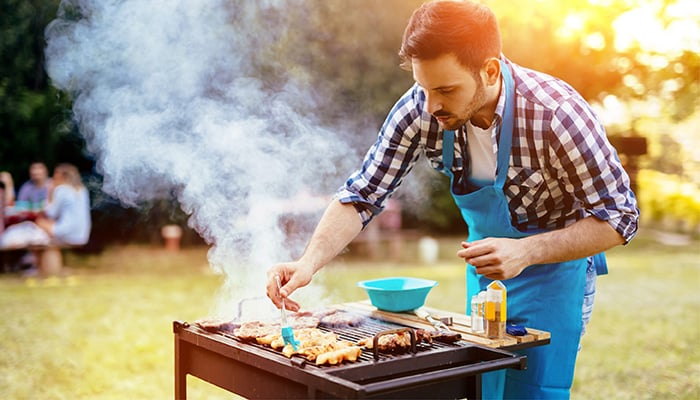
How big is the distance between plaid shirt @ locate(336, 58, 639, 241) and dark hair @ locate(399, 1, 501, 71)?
256mm

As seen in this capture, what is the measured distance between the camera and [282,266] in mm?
2699

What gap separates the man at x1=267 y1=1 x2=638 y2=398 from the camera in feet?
7.61

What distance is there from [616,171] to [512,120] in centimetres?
39

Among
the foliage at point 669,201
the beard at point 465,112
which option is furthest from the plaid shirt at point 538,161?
the foliage at point 669,201

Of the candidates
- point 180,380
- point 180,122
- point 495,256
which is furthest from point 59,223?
point 495,256

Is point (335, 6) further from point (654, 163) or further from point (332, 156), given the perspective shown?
point (654, 163)

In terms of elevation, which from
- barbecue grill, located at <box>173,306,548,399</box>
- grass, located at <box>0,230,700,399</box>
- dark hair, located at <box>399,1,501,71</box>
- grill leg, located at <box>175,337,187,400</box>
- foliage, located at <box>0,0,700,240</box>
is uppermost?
foliage, located at <box>0,0,700,240</box>

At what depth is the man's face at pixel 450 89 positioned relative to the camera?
231 centimetres

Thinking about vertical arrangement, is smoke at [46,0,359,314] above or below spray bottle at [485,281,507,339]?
above

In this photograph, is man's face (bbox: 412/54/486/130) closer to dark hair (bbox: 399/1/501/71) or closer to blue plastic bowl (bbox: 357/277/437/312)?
dark hair (bbox: 399/1/501/71)

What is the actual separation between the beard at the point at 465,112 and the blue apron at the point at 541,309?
23 cm

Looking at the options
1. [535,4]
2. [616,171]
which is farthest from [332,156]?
[616,171]

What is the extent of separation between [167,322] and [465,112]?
5582 millimetres

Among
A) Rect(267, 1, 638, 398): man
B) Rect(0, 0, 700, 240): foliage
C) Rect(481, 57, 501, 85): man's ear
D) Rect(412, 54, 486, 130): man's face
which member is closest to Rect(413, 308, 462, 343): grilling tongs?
Rect(267, 1, 638, 398): man
